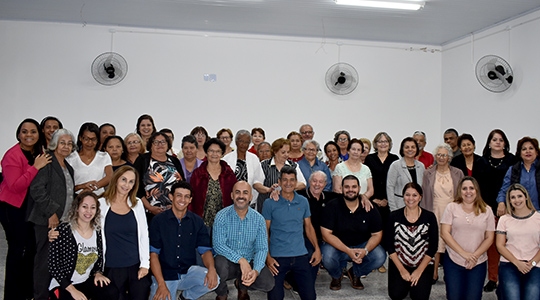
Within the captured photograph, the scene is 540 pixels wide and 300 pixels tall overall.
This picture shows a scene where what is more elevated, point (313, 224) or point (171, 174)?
point (171, 174)

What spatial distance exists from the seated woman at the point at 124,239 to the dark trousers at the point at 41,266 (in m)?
0.50

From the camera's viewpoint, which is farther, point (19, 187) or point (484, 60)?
point (484, 60)

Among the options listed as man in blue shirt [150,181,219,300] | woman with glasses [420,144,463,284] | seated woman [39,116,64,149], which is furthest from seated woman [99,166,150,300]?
woman with glasses [420,144,463,284]

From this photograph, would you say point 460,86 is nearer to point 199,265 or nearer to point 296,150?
point 296,150

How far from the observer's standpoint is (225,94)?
7512 millimetres

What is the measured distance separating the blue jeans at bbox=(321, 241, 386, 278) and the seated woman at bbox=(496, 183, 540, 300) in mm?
1040

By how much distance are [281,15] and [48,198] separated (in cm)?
444

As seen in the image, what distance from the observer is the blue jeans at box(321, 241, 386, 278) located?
13.4 ft

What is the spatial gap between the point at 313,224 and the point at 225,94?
383cm

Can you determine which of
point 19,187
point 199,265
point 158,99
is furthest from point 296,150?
point 158,99

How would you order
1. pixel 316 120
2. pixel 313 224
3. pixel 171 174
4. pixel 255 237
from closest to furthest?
pixel 255 237 → pixel 171 174 → pixel 313 224 → pixel 316 120

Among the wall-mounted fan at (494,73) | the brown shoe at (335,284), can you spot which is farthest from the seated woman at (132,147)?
the wall-mounted fan at (494,73)

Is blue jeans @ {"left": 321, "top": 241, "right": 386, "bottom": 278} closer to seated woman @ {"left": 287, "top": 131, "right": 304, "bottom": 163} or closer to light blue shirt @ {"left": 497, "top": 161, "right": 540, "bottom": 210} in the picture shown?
seated woman @ {"left": 287, "top": 131, "right": 304, "bottom": 163}

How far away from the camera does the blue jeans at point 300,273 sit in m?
3.75
